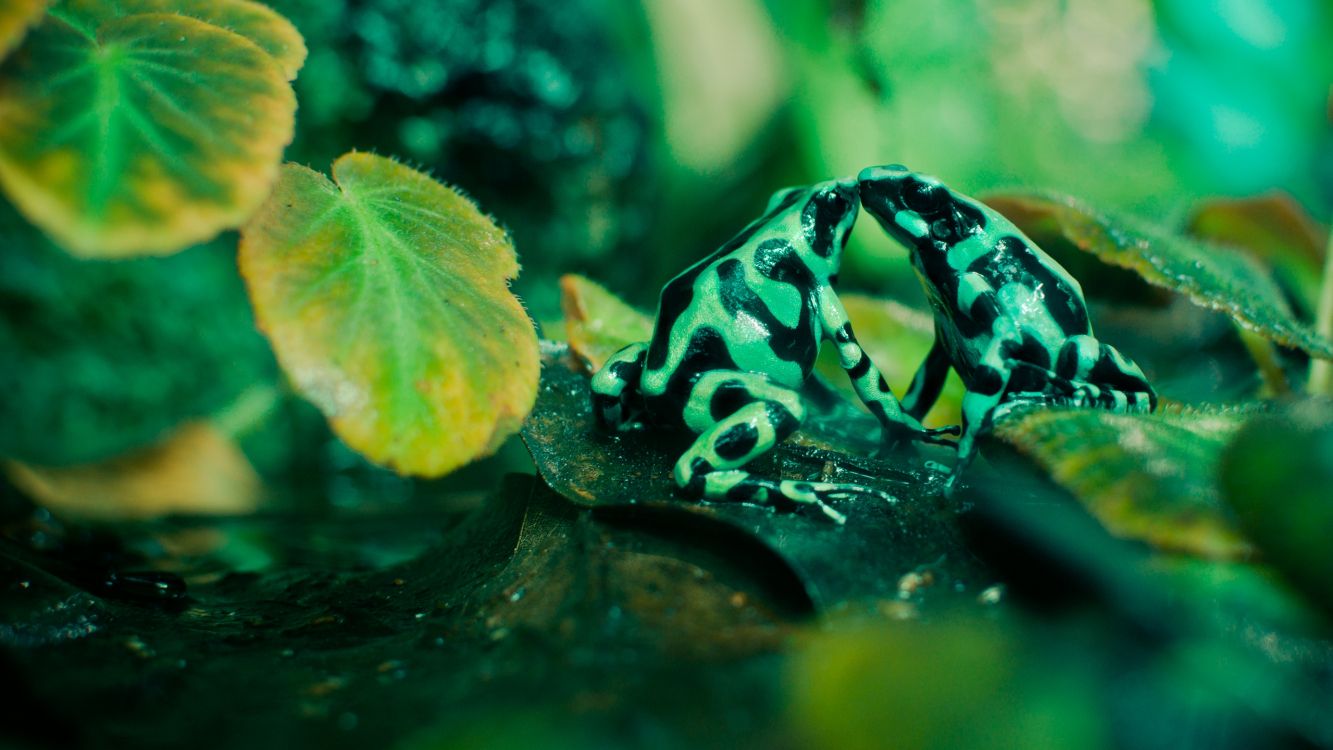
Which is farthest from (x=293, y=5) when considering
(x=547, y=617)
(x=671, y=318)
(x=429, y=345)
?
(x=547, y=617)

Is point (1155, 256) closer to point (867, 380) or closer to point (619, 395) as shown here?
point (867, 380)

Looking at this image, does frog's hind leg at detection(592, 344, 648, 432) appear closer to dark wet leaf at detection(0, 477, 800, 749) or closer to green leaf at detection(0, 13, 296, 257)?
dark wet leaf at detection(0, 477, 800, 749)

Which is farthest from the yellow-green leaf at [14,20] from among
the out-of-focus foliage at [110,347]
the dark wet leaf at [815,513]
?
the out-of-focus foliage at [110,347]

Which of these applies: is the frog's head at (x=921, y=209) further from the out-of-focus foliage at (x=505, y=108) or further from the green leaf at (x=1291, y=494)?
the out-of-focus foliage at (x=505, y=108)

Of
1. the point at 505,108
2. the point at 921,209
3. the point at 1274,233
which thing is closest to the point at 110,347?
the point at 505,108

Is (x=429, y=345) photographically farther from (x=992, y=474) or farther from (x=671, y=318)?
(x=992, y=474)

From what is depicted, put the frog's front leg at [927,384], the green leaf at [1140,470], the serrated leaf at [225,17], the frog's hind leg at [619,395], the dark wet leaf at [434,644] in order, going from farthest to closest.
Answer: the frog's front leg at [927,384] → the frog's hind leg at [619,395] → the serrated leaf at [225,17] → the green leaf at [1140,470] → the dark wet leaf at [434,644]
